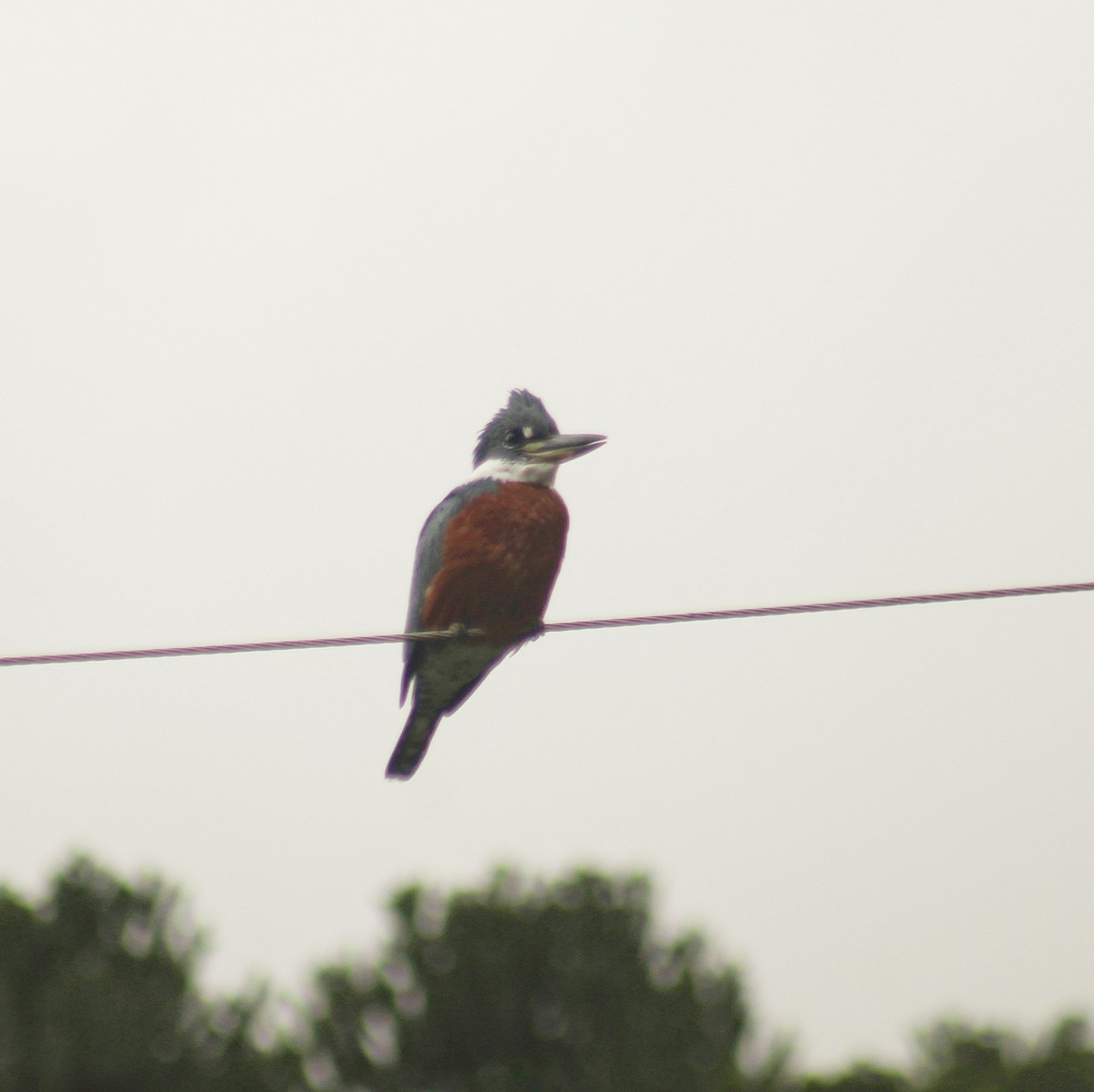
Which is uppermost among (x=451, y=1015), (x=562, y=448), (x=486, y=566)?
(x=562, y=448)

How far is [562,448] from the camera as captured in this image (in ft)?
20.8

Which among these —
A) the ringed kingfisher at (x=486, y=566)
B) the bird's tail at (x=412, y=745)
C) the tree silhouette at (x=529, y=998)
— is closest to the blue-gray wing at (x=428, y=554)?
the ringed kingfisher at (x=486, y=566)

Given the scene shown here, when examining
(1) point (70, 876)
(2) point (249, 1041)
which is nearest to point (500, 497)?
(2) point (249, 1041)

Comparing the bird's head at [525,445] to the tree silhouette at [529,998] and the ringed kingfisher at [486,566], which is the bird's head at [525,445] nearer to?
the ringed kingfisher at [486,566]

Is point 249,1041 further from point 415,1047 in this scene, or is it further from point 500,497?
point 500,497

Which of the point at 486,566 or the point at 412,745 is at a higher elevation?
the point at 486,566

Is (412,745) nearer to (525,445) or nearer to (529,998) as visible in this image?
(525,445)

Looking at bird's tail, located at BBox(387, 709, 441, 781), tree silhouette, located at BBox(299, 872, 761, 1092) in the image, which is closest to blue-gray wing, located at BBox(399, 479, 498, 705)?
bird's tail, located at BBox(387, 709, 441, 781)

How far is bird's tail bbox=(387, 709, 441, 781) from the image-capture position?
6719 millimetres

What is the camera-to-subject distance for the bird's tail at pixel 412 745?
6719mm

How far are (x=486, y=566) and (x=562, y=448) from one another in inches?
28.0

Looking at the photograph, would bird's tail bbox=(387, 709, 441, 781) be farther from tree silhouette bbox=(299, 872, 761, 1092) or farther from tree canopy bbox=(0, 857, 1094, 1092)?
tree silhouette bbox=(299, 872, 761, 1092)

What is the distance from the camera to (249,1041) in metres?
21.0

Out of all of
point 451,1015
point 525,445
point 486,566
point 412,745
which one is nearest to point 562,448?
point 525,445
